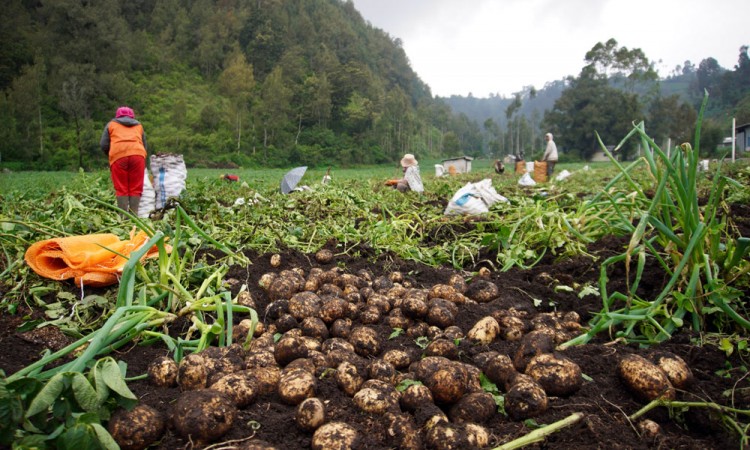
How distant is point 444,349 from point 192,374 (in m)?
1.04

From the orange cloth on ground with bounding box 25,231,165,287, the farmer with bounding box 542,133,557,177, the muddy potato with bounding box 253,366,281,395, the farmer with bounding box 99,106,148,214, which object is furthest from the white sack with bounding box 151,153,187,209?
the farmer with bounding box 542,133,557,177

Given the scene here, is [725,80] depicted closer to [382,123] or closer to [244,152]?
[382,123]

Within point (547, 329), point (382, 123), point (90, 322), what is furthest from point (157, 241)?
point (382, 123)

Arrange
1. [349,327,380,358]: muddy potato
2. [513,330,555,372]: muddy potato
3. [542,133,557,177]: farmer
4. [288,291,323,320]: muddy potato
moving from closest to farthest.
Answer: [513,330,555,372]: muddy potato < [349,327,380,358]: muddy potato < [288,291,323,320]: muddy potato < [542,133,557,177]: farmer

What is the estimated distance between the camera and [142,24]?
70938 millimetres

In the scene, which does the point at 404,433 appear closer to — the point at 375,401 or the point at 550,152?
the point at 375,401

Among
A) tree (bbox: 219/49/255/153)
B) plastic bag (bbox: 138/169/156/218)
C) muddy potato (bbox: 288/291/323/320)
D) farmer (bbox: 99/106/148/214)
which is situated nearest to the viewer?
muddy potato (bbox: 288/291/323/320)

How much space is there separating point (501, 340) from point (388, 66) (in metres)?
115

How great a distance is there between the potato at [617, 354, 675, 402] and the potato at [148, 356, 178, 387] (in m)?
1.74

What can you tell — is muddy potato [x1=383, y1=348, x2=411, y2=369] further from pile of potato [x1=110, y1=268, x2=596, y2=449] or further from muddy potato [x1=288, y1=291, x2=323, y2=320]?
muddy potato [x1=288, y1=291, x2=323, y2=320]

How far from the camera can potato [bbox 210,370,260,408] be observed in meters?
1.62

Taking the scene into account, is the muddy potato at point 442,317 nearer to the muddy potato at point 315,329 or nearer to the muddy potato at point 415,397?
the muddy potato at point 315,329

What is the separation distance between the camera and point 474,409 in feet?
5.16

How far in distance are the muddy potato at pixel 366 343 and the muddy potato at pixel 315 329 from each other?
0.60 feet
